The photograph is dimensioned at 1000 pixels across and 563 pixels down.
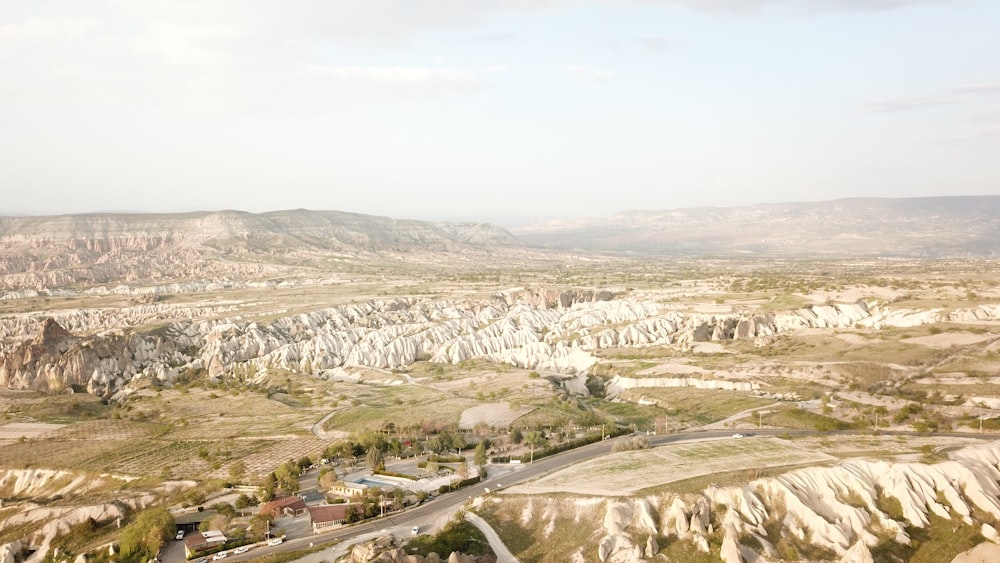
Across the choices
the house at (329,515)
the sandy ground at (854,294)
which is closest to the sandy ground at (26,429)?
the house at (329,515)

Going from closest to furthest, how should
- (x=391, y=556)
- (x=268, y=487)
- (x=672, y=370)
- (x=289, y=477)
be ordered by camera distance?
1. (x=391, y=556)
2. (x=268, y=487)
3. (x=289, y=477)
4. (x=672, y=370)

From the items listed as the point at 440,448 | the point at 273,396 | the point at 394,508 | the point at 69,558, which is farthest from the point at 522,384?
the point at 69,558

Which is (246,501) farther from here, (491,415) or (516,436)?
(491,415)

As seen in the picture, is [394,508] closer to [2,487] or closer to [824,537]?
[824,537]

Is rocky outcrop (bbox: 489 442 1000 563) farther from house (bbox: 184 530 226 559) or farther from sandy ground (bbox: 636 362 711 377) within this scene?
sandy ground (bbox: 636 362 711 377)

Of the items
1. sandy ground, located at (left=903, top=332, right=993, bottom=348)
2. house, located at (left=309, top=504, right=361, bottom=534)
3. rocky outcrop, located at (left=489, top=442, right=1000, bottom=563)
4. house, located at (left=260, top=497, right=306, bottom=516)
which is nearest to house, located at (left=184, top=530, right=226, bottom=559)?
house, located at (left=260, top=497, right=306, bottom=516)

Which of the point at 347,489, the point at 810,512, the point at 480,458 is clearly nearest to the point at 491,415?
the point at 480,458

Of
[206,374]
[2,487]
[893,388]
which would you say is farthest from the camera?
[206,374]
